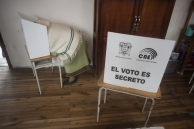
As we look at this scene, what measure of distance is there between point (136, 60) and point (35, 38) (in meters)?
1.20

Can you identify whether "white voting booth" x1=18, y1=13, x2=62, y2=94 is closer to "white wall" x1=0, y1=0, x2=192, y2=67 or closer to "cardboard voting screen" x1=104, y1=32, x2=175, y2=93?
"white wall" x1=0, y1=0, x2=192, y2=67

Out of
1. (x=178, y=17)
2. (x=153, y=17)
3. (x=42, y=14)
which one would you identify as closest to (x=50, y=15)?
(x=42, y=14)

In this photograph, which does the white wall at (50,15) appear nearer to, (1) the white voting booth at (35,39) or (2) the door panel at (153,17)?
(1) the white voting booth at (35,39)

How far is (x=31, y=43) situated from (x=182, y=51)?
2.45m

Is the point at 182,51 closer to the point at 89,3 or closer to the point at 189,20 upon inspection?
the point at 189,20

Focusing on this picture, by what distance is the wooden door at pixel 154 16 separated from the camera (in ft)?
5.66

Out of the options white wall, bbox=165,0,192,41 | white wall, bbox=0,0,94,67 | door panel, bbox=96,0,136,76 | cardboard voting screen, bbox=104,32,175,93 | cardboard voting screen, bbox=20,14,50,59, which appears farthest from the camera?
white wall, bbox=165,0,192,41

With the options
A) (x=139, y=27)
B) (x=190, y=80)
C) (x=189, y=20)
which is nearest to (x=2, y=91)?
(x=139, y=27)

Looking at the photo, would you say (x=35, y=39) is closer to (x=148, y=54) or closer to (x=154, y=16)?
(x=148, y=54)

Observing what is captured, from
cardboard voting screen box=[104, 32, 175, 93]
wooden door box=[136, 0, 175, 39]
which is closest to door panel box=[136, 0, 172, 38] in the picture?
wooden door box=[136, 0, 175, 39]

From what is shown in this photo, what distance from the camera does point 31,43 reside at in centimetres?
159

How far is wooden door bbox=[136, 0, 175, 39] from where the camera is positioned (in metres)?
1.73

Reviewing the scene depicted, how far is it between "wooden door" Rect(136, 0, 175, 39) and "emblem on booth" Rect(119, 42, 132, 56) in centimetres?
101

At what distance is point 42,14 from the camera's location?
82.4 inches
